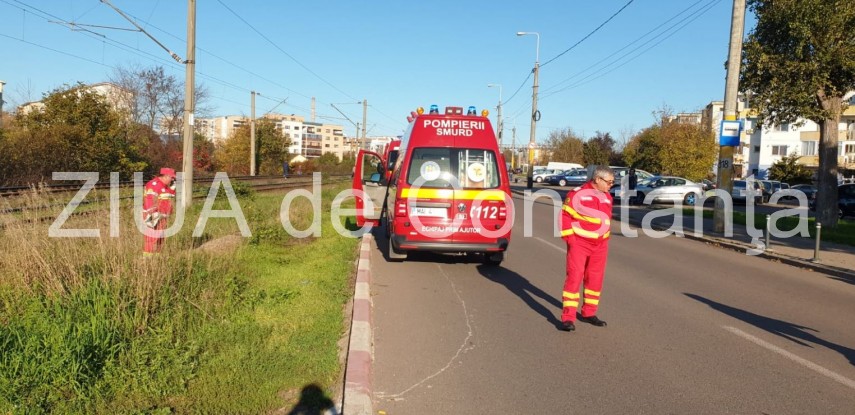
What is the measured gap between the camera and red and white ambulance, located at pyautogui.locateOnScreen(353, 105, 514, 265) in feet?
31.8

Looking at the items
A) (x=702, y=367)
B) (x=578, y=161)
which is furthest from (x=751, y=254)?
(x=578, y=161)

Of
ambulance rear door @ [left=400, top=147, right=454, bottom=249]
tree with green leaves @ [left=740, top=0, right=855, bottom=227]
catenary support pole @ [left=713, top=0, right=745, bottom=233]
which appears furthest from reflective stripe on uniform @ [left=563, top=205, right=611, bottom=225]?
tree with green leaves @ [left=740, top=0, right=855, bottom=227]

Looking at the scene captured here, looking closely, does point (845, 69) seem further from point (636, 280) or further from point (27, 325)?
point (27, 325)

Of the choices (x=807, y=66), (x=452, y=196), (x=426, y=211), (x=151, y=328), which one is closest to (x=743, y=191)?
(x=807, y=66)

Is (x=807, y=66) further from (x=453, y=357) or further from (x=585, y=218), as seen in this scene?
(x=453, y=357)

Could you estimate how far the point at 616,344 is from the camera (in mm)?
6043

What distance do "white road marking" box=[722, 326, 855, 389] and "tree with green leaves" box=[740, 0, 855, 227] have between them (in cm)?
1239

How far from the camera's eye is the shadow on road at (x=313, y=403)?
420cm

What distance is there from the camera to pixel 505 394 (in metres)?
4.66

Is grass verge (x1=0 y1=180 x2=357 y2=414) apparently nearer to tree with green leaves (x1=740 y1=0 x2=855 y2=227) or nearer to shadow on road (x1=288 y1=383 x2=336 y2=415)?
shadow on road (x1=288 y1=383 x2=336 y2=415)

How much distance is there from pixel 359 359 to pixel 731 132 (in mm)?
13689

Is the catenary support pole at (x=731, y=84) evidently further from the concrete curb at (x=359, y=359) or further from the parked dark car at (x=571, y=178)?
the parked dark car at (x=571, y=178)

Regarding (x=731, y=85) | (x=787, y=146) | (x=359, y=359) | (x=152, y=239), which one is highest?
(x=787, y=146)

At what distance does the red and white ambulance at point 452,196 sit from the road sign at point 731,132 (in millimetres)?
8455
